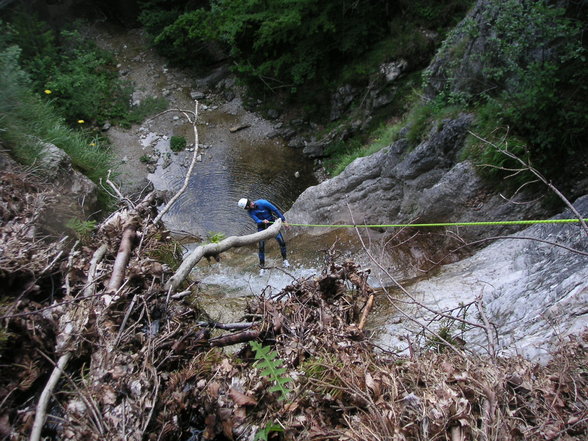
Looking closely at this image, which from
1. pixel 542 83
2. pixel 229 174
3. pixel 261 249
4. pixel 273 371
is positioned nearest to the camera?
pixel 273 371

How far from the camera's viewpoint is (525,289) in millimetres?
4258

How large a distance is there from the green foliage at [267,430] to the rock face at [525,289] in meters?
1.65

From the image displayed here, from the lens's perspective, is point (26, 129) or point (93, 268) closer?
point (93, 268)

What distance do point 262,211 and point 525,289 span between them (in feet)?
14.2

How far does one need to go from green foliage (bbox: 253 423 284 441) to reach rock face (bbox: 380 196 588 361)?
1.65 m

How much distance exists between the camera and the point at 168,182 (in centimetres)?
1199

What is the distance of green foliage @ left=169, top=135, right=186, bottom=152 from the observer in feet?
41.9

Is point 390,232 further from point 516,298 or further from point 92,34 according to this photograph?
point 92,34

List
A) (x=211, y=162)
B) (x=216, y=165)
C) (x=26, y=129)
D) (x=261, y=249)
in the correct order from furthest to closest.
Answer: (x=211, y=162), (x=216, y=165), (x=261, y=249), (x=26, y=129)

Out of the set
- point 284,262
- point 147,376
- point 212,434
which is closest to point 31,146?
point 284,262

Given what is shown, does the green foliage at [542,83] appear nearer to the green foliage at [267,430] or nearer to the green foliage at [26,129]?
the green foliage at [267,430]

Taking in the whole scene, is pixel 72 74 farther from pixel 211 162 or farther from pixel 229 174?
pixel 229 174

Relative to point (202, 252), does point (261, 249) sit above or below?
below

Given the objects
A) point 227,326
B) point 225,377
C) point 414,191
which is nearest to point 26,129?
point 227,326
